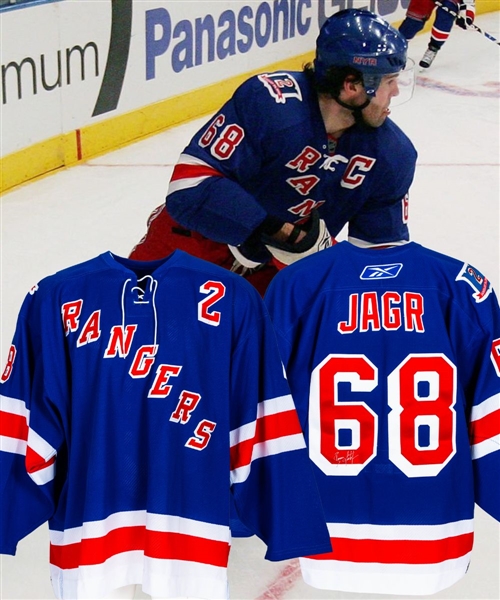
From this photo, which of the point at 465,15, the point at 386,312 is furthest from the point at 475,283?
the point at 465,15

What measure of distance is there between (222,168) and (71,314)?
2.65ft

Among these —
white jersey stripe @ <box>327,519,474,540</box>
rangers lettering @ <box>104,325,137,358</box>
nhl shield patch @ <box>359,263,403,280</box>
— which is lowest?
white jersey stripe @ <box>327,519,474,540</box>

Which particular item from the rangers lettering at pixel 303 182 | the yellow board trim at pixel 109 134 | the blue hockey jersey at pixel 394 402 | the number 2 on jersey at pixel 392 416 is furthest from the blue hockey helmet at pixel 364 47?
the yellow board trim at pixel 109 134

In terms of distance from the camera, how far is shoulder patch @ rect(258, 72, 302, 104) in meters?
2.24

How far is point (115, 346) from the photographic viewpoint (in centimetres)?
154

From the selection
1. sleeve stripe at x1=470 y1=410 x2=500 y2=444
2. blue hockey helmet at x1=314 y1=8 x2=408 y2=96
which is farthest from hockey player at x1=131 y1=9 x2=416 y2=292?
sleeve stripe at x1=470 y1=410 x2=500 y2=444

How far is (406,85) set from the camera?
19.2 ft

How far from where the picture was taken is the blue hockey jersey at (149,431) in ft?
5.09

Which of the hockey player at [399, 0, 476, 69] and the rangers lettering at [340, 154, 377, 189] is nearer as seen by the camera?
the rangers lettering at [340, 154, 377, 189]

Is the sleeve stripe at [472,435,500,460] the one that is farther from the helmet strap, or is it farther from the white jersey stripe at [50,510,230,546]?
the helmet strap

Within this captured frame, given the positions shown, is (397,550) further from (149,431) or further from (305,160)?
(305,160)

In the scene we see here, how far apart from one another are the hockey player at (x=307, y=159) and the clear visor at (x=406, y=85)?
10.8 ft

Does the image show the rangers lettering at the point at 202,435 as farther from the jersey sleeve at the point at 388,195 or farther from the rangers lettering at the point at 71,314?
the jersey sleeve at the point at 388,195

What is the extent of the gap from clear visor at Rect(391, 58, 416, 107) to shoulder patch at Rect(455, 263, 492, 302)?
3.94 metres
